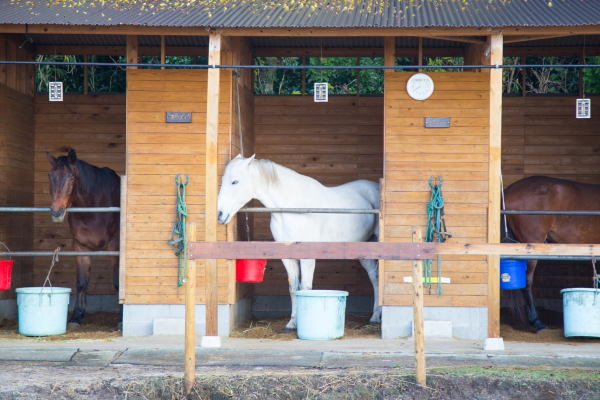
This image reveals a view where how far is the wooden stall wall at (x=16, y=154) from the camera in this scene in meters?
7.03

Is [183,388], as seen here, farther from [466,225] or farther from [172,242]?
[466,225]

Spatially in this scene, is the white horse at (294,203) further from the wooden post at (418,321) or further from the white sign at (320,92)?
the wooden post at (418,321)

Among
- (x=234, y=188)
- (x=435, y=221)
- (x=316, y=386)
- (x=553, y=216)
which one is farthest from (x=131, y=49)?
(x=553, y=216)

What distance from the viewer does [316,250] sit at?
4.40 meters

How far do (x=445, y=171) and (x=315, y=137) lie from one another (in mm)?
2312

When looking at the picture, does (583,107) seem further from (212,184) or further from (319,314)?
(212,184)

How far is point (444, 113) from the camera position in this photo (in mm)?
6277

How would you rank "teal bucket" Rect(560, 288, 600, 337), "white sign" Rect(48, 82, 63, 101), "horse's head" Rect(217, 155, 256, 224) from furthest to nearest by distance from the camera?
"white sign" Rect(48, 82, 63, 101) < "horse's head" Rect(217, 155, 256, 224) < "teal bucket" Rect(560, 288, 600, 337)

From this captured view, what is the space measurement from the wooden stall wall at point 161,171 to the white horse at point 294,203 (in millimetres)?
337

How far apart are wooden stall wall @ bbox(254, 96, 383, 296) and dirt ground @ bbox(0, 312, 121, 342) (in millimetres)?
1889

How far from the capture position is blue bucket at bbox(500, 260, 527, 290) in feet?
20.6

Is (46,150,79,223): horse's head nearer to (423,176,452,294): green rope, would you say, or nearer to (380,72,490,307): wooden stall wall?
(380,72,490,307): wooden stall wall

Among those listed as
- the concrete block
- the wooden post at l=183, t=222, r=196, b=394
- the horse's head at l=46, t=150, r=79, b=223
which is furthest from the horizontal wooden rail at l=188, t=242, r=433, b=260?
the horse's head at l=46, t=150, r=79, b=223

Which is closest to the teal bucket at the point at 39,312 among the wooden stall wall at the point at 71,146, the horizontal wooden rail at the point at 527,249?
the wooden stall wall at the point at 71,146
